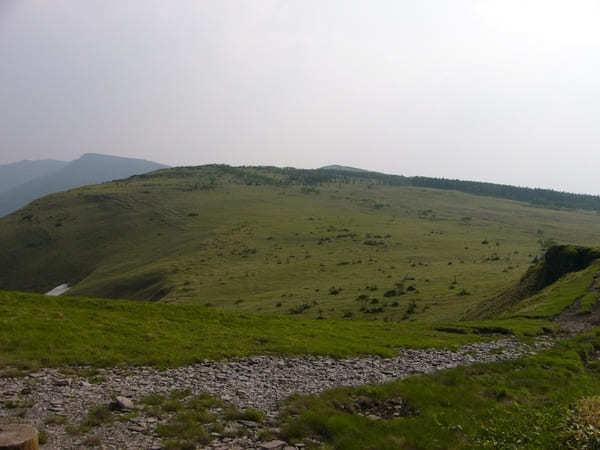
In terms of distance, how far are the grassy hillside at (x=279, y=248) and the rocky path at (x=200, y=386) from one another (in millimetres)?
24551

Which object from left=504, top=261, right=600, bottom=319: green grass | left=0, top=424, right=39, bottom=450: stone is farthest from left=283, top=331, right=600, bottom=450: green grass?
left=504, top=261, right=600, bottom=319: green grass

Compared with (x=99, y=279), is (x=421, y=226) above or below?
above

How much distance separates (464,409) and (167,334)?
1290cm

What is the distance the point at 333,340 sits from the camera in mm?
21938

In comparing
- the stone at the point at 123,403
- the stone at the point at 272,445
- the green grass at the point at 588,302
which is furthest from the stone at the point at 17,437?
the green grass at the point at 588,302

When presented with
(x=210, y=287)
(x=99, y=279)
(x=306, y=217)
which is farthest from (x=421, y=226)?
(x=99, y=279)

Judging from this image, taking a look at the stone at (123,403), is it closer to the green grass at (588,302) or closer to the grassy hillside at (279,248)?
the green grass at (588,302)

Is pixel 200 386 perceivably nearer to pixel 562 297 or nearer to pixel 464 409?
pixel 464 409

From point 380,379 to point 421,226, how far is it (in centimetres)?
12180

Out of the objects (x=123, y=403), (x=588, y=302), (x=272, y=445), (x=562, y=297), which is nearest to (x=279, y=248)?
(x=562, y=297)

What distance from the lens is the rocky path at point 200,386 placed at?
10.9 m

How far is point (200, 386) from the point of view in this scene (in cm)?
1434

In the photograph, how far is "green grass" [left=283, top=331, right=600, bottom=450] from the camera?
11445 millimetres

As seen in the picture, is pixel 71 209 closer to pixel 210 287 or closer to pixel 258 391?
pixel 210 287
